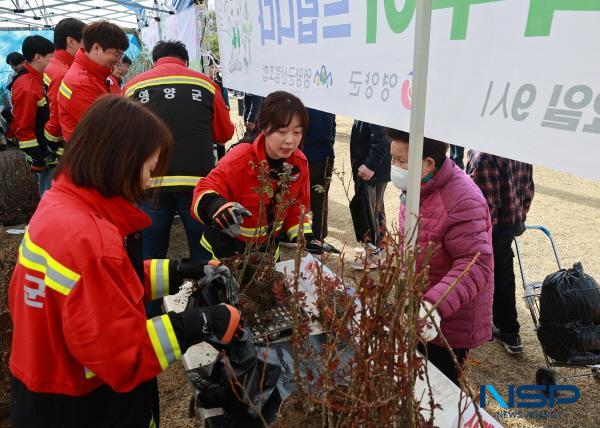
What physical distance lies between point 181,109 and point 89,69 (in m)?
0.92

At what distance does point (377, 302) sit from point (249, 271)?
1222 mm

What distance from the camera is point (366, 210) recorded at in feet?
12.6

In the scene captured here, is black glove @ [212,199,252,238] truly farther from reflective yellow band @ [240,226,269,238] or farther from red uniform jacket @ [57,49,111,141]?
red uniform jacket @ [57,49,111,141]

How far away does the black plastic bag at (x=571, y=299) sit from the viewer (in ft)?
7.22

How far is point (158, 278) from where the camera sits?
5.36 ft

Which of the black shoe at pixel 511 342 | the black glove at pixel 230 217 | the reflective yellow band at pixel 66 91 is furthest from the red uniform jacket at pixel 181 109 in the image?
the black shoe at pixel 511 342

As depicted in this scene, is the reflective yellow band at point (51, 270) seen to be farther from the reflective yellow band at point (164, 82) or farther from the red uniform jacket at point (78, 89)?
the red uniform jacket at point (78, 89)

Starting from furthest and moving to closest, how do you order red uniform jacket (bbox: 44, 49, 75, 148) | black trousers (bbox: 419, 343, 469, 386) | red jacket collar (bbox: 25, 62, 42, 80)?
red jacket collar (bbox: 25, 62, 42, 80) < red uniform jacket (bbox: 44, 49, 75, 148) < black trousers (bbox: 419, 343, 469, 386)

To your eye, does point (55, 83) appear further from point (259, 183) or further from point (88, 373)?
point (88, 373)

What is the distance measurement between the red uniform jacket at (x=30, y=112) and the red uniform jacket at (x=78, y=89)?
46.8 inches

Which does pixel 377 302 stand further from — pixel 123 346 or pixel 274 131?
pixel 274 131

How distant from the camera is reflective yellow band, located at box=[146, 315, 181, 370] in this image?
3.96 feet

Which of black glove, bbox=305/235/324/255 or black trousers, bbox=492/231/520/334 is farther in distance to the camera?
black trousers, bbox=492/231/520/334

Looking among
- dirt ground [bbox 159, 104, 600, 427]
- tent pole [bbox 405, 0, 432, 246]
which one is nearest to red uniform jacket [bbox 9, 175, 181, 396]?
dirt ground [bbox 159, 104, 600, 427]
